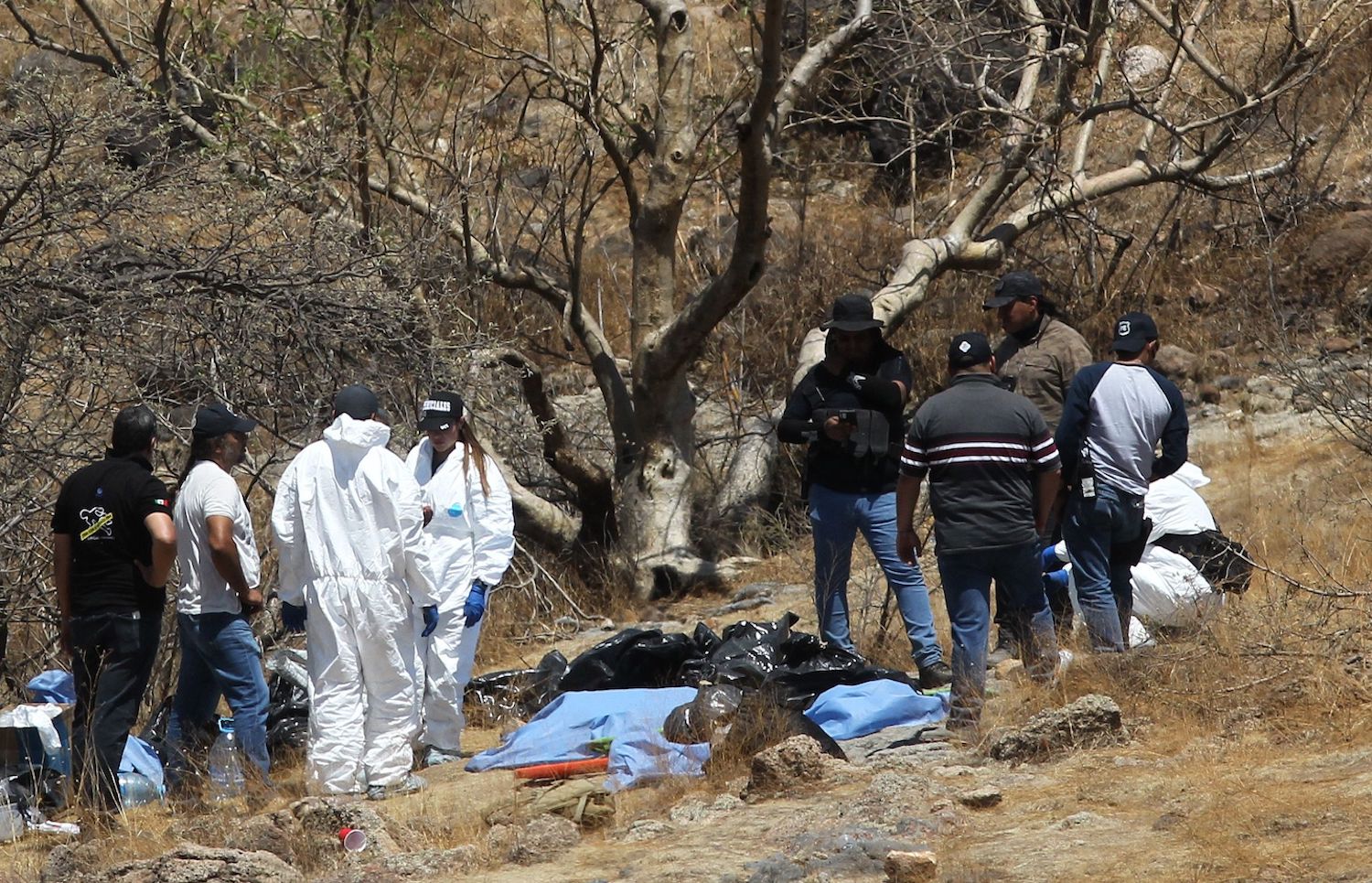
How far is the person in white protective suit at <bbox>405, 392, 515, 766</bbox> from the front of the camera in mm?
7113

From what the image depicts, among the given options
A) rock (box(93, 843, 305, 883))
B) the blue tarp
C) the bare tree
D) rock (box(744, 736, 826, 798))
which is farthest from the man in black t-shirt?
the bare tree

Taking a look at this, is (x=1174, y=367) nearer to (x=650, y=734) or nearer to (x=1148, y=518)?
(x=1148, y=518)

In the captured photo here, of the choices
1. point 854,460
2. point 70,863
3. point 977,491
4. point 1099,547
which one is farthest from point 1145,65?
point 70,863

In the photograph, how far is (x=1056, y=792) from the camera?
5531 millimetres

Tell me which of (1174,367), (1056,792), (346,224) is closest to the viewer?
(1056,792)

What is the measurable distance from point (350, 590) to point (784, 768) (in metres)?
1.86

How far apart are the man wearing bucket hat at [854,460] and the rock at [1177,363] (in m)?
6.84

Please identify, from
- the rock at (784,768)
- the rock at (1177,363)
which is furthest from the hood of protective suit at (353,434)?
the rock at (1177,363)

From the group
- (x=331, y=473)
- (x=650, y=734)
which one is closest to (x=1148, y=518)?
(x=650, y=734)

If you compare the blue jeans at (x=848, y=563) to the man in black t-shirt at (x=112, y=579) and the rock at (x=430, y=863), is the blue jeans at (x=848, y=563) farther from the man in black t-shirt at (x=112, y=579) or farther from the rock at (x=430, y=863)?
the man in black t-shirt at (x=112, y=579)

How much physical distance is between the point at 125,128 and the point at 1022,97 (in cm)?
718

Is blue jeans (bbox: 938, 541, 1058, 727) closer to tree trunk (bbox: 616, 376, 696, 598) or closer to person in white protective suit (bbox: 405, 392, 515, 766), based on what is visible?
person in white protective suit (bbox: 405, 392, 515, 766)

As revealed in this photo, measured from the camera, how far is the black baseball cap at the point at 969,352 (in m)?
6.36

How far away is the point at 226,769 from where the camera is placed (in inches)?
260
